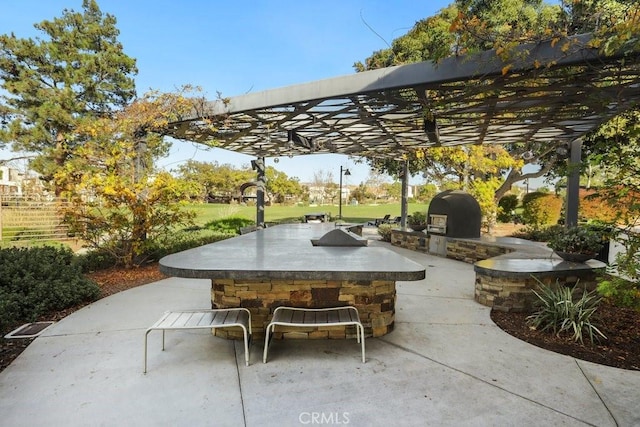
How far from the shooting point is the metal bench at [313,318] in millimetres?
2664

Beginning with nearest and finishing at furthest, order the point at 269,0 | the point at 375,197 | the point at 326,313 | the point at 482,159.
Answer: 1. the point at 326,313
2. the point at 269,0
3. the point at 482,159
4. the point at 375,197

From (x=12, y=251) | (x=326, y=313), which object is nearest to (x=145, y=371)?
(x=326, y=313)

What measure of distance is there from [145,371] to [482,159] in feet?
35.3

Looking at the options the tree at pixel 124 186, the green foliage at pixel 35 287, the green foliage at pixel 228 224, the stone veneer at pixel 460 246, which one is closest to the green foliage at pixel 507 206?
the stone veneer at pixel 460 246

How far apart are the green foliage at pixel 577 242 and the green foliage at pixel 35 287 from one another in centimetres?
644

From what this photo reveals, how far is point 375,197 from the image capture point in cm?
4653

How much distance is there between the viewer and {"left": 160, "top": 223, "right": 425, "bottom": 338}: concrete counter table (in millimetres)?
2680

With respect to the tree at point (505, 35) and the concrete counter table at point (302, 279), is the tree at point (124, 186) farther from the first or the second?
the tree at point (505, 35)

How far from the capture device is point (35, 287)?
410 cm

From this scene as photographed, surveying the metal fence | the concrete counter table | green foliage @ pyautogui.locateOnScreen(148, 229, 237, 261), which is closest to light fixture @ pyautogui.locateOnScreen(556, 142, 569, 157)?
the concrete counter table

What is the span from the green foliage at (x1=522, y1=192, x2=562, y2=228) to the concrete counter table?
10.2 m

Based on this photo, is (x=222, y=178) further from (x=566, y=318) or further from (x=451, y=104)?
(x=566, y=318)

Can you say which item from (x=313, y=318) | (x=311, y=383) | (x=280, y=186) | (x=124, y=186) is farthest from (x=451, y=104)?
(x=280, y=186)

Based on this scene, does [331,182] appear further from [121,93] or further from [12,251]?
[12,251]
